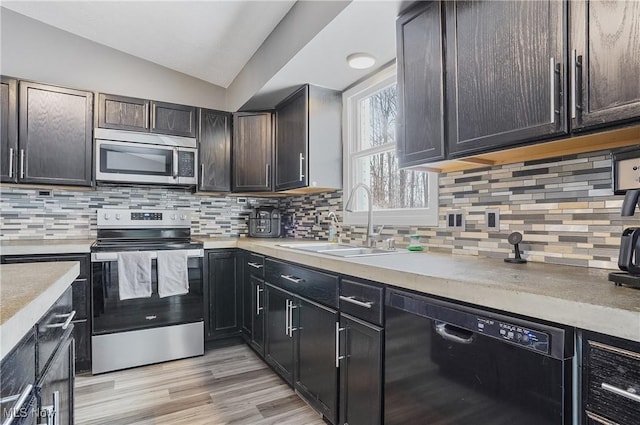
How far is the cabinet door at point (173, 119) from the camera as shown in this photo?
301cm

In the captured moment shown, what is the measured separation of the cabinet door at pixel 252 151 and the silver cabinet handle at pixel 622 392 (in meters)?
2.69

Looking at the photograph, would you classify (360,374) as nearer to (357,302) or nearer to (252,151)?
(357,302)

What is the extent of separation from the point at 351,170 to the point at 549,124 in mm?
1639

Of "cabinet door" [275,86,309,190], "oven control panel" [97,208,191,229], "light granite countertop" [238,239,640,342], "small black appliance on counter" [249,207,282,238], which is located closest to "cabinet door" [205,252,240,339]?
"small black appliance on counter" [249,207,282,238]

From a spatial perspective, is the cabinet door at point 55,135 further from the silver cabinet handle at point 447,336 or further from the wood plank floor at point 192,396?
the silver cabinet handle at point 447,336

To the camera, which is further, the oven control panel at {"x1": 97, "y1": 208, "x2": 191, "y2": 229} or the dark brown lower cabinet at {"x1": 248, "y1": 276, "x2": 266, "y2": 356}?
the oven control panel at {"x1": 97, "y1": 208, "x2": 191, "y2": 229}

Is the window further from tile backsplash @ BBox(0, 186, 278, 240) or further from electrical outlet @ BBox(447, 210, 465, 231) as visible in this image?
tile backsplash @ BBox(0, 186, 278, 240)

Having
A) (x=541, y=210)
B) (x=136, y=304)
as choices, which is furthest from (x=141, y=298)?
(x=541, y=210)

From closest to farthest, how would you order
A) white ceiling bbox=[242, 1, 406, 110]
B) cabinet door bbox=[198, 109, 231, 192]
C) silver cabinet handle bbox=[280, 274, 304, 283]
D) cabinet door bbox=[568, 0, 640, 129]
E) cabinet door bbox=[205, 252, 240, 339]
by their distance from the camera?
1. cabinet door bbox=[568, 0, 640, 129]
2. white ceiling bbox=[242, 1, 406, 110]
3. silver cabinet handle bbox=[280, 274, 304, 283]
4. cabinet door bbox=[205, 252, 240, 339]
5. cabinet door bbox=[198, 109, 231, 192]

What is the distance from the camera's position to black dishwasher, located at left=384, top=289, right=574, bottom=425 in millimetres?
858

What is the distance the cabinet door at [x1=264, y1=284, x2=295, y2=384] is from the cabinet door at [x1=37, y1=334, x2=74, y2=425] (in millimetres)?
1102

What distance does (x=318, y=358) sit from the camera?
72.4 inches

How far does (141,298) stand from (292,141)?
5.54 feet

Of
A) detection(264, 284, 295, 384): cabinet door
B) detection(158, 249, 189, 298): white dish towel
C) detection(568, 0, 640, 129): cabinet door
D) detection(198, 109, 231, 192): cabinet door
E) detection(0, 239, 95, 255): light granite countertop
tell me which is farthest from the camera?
detection(198, 109, 231, 192): cabinet door
